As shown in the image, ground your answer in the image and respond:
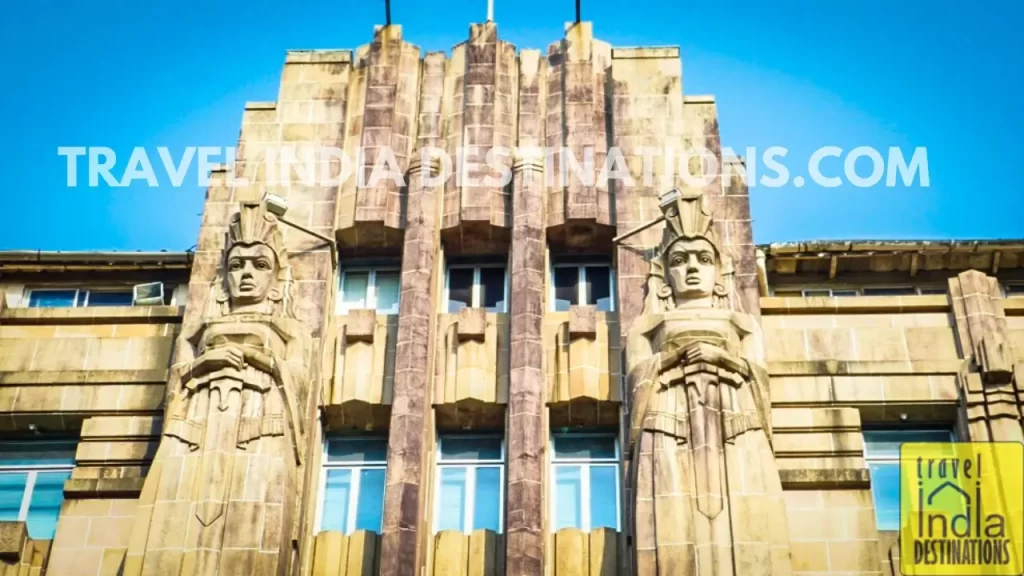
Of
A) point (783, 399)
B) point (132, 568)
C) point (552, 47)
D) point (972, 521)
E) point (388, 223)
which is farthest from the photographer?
point (552, 47)

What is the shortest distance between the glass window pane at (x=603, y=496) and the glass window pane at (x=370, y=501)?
3.58 metres

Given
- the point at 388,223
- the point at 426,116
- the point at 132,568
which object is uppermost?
the point at 426,116

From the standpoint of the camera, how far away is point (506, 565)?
1067 inches

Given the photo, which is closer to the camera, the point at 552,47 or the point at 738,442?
the point at 738,442

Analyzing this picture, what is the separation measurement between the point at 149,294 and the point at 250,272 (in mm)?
5515

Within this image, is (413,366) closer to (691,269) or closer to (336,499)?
(336,499)

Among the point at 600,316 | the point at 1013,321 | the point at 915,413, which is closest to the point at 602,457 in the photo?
the point at 600,316

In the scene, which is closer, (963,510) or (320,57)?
(963,510)

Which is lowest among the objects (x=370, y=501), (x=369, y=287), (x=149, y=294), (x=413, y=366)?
(x=370, y=501)

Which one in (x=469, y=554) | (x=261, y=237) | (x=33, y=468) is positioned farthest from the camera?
(x=33, y=468)

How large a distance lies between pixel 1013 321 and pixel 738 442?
23.8 feet

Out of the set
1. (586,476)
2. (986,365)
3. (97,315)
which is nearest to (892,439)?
(986,365)

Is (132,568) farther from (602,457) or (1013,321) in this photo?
(1013,321)

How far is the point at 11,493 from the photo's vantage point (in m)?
30.5
